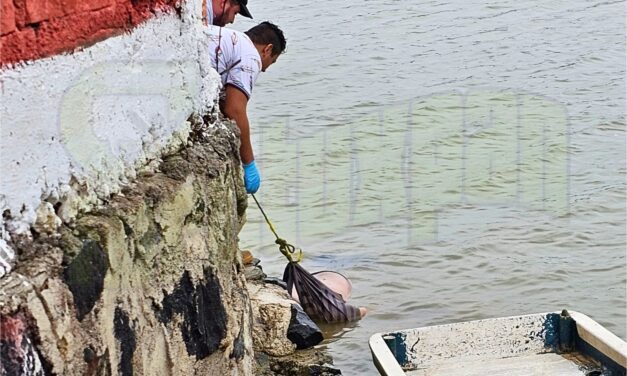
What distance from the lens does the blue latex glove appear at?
4.82 m

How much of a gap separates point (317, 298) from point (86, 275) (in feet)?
12.0

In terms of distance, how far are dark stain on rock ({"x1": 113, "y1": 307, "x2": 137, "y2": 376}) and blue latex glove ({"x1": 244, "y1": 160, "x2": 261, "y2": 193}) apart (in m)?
2.41

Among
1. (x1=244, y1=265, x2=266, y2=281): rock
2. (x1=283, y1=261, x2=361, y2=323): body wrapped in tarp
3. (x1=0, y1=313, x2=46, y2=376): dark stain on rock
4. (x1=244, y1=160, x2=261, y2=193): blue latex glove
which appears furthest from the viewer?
(x1=283, y1=261, x2=361, y2=323): body wrapped in tarp

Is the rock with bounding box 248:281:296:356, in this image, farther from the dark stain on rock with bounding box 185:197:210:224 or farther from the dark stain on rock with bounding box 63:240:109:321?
the dark stain on rock with bounding box 63:240:109:321

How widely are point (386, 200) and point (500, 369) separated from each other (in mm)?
3659

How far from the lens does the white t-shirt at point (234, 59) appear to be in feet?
14.9

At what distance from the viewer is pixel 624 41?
44.1 feet

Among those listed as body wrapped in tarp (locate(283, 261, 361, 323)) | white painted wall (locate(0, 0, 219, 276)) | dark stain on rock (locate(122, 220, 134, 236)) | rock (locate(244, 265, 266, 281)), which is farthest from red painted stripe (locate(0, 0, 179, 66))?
body wrapped in tarp (locate(283, 261, 361, 323))

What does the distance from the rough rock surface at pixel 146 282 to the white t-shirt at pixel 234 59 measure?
3.62 ft

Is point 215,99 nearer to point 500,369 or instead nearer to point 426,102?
point 500,369

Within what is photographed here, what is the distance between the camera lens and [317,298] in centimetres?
581

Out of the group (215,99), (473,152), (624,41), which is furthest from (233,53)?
(624,41)

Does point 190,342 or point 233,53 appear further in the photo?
point 233,53

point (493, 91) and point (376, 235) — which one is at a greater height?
point (493, 91)
